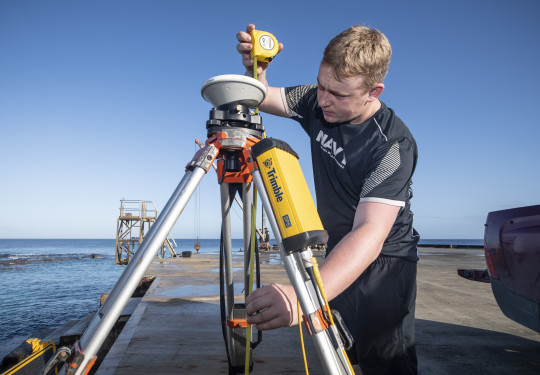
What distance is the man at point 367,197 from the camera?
127 centimetres

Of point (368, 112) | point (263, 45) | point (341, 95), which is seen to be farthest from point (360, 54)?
point (263, 45)

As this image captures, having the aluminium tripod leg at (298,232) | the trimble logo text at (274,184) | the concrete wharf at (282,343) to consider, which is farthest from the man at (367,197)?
the concrete wharf at (282,343)

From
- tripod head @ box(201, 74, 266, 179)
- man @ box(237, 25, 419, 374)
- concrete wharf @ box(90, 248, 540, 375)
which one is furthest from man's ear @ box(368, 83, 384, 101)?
concrete wharf @ box(90, 248, 540, 375)

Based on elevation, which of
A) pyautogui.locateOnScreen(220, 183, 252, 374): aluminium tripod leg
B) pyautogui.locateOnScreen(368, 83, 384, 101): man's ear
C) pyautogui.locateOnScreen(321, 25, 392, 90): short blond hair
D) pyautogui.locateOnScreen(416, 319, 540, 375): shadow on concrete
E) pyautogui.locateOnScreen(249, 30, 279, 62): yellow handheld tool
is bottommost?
pyautogui.locateOnScreen(416, 319, 540, 375): shadow on concrete

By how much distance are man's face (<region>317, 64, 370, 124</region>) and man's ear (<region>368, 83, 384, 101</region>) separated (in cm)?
3

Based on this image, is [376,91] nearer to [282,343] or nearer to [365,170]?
[365,170]

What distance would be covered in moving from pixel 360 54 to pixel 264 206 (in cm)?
93

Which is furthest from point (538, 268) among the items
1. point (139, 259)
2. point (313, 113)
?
point (139, 259)

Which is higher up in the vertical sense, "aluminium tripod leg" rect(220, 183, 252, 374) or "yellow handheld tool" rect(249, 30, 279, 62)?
"yellow handheld tool" rect(249, 30, 279, 62)

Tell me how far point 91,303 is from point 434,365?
62.7 ft

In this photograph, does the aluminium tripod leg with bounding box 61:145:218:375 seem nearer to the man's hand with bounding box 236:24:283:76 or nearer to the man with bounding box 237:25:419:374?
the man with bounding box 237:25:419:374

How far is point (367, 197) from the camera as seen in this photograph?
1.34m

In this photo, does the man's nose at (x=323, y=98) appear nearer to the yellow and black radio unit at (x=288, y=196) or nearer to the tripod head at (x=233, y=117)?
the tripod head at (x=233, y=117)

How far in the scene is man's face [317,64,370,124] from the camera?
1486 millimetres
